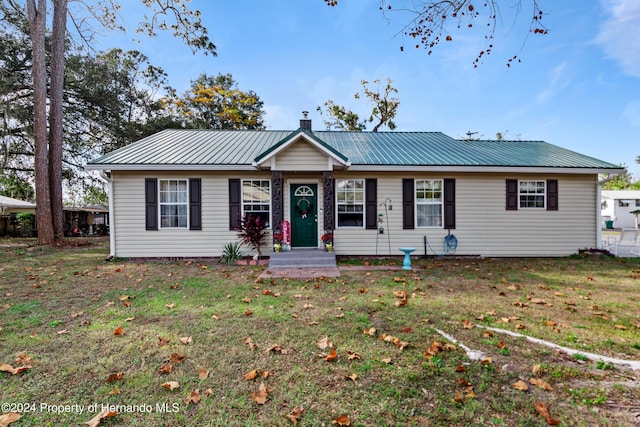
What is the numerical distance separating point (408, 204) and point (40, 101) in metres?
15.2

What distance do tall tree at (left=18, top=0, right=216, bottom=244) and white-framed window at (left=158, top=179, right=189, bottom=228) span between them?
16.9 feet

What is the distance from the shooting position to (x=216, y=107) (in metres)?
25.4

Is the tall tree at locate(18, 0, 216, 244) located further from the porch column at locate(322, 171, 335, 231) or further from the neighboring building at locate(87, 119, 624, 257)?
the porch column at locate(322, 171, 335, 231)

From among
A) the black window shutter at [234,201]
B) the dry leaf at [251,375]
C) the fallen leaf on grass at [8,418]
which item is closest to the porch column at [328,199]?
the black window shutter at [234,201]

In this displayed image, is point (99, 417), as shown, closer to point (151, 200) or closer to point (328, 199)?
point (328, 199)

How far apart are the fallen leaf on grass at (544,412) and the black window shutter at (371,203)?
7.40 m

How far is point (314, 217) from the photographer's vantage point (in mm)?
9688

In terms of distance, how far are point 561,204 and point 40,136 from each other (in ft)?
66.3

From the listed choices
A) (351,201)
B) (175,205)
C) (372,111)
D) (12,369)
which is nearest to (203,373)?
(12,369)

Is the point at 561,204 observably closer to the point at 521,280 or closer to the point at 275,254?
the point at 521,280

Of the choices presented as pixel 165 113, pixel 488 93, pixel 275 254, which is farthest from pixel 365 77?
pixel 275 254

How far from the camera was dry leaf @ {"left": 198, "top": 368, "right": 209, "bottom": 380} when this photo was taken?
2.75 m

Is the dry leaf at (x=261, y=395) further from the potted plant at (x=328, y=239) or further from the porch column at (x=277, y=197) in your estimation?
the porch column at (x=277, y=197)

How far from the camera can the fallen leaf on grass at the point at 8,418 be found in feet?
7.13
